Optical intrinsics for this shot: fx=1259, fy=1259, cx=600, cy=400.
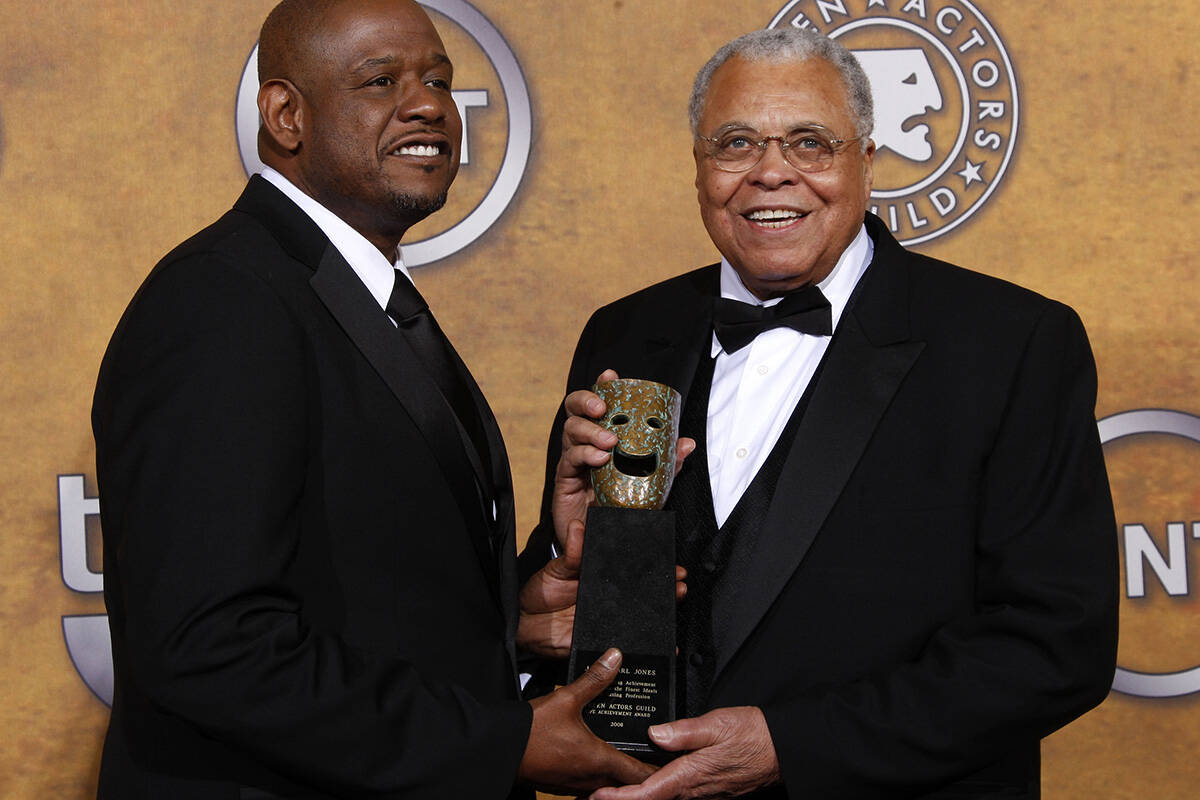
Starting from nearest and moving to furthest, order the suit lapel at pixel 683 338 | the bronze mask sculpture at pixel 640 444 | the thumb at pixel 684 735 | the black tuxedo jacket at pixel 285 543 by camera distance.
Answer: the black tuxedo jacket at pixel 285 543 < the thumb at pixel 684 735 < the bronze mask sculpture at pixel 640 444 < the suit lapel at pixel 683 338

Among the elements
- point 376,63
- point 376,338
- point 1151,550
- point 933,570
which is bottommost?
point 1151,550

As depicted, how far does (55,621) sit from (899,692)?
2.10 meters

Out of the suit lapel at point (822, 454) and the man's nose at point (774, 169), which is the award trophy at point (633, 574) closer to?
the suit lapel at point (822, 454)

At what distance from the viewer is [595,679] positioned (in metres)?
1.65

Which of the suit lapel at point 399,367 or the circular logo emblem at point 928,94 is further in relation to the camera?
the circular logo emblem at point 928,94

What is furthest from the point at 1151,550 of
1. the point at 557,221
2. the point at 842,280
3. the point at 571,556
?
the point at 571,556

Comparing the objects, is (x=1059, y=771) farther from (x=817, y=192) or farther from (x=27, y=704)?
(x=27, y=704)

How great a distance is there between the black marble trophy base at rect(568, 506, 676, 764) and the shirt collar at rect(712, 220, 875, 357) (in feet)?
1.35

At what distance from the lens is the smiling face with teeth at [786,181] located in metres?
1.90

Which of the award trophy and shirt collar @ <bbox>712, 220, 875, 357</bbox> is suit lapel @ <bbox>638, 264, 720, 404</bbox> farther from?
the award trophy

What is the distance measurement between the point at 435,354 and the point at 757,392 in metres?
0.48

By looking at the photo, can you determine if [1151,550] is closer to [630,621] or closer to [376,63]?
[630,621]

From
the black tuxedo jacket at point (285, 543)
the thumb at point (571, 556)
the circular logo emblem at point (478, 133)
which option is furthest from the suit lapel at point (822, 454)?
the circular logo emblem at point (478, 133)

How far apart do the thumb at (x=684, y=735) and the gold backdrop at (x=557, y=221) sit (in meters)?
1.43
